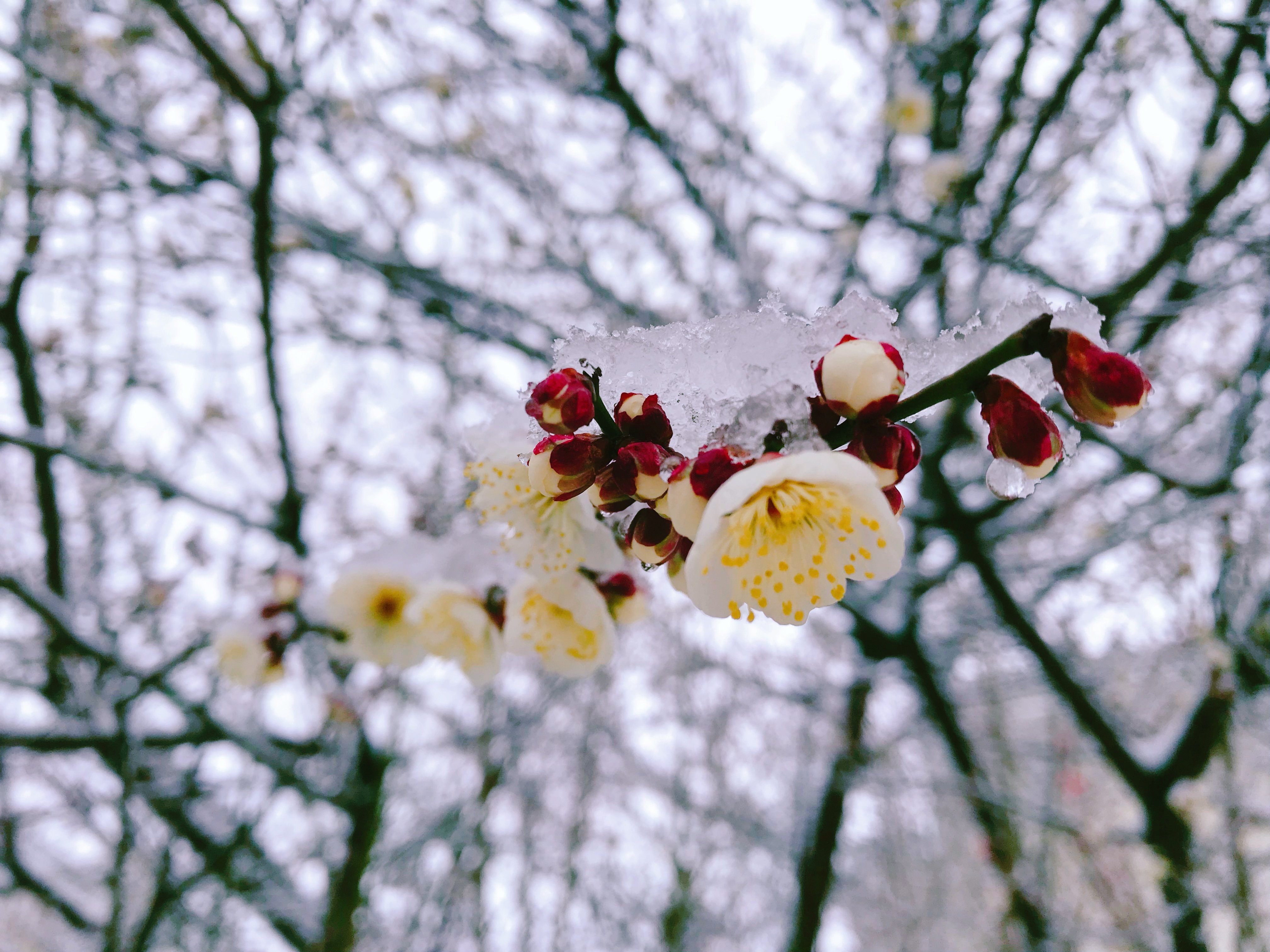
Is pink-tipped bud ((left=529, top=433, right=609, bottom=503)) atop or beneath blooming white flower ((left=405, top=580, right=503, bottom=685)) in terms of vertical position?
beneath

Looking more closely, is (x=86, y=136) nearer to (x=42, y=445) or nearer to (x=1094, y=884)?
(x=42, y=445)

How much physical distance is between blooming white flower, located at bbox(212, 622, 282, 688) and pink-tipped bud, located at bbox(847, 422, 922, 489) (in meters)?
2.22

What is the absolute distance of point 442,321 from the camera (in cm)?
329

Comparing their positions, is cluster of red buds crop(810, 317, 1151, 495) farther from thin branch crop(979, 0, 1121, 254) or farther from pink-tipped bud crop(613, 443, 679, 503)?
thin branch crop(979, 0, 1121, 254)

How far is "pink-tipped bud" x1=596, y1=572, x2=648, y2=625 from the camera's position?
130 centimetres

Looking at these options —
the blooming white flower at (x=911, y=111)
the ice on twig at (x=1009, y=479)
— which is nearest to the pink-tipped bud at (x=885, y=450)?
the ice on twig at (x=1009, y=479)

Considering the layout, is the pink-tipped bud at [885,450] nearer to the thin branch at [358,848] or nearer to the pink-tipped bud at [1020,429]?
the pink-tipped bud at [1020,429]

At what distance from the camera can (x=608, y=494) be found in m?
0.80

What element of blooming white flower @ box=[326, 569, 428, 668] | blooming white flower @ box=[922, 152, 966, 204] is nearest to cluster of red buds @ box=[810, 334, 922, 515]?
blooming white flower @ box=[326, 569, 428, 668]

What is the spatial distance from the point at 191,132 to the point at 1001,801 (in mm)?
4676

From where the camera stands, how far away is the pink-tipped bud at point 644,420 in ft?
2.59

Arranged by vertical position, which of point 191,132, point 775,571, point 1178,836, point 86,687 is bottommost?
point 775,571

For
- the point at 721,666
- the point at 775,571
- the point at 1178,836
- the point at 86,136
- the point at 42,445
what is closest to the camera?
the point at 775,571

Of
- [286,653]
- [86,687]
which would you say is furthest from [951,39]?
[86,687]
